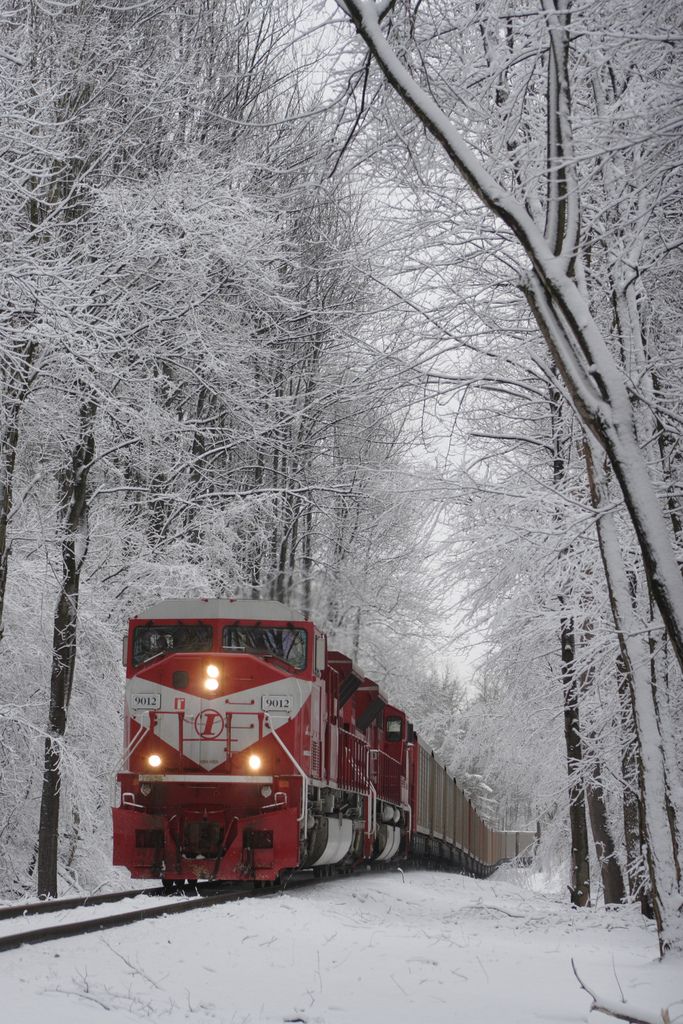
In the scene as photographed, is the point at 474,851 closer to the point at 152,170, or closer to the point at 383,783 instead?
the point at 383,783

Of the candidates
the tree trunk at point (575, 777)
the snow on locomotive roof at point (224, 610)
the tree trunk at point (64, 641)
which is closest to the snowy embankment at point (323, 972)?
the snow on locomotive roof at point (224, 610)

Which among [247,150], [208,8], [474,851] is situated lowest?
[474,851]

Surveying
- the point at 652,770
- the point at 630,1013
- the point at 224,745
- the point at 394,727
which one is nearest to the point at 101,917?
the point at 224,745

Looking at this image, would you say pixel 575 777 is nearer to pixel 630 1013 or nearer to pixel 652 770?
pixel 652 770

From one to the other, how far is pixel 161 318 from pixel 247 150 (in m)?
5.07

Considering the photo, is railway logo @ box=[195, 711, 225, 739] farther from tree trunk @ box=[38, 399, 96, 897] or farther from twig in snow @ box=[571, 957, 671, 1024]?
twig in snow @ box=[571, 957, 671, 1024]

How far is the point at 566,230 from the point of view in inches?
217

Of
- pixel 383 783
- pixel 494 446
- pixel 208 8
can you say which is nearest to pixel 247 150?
pixel 208 8

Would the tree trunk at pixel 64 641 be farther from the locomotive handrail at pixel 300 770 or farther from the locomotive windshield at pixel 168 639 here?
the locomotive handrail at pixel 300 770

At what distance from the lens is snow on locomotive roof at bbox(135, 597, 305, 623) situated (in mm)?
13344

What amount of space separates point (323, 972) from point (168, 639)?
20.9 ft

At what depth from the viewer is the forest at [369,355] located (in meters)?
6.04

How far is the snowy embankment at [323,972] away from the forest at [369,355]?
3.80 ft

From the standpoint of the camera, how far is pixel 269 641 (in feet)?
43.7
